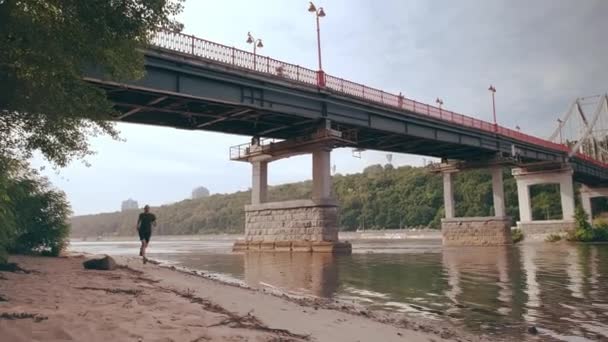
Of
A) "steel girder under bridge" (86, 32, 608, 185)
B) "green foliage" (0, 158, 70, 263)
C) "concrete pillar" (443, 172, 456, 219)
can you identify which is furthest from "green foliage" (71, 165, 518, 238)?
"green foliage" (0, 158, 70, 263)

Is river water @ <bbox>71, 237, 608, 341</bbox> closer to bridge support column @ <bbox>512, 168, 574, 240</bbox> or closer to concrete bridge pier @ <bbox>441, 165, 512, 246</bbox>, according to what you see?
concrete bridge pier @ <bbox>441, 165, 512, 246</bbox>

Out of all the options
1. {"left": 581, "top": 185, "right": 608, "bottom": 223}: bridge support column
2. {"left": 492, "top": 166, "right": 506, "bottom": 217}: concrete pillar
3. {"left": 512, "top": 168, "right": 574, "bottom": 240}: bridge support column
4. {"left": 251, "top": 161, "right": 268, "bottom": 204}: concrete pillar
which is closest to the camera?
{"left": 251, "top": 161, "right": 268, "bottom": 204}: concrete pillar

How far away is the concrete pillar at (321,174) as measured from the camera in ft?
105

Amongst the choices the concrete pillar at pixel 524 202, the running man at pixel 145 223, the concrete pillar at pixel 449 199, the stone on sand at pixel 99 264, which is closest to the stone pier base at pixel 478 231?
the concrete pillar at pixel 449 199

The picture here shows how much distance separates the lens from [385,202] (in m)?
120

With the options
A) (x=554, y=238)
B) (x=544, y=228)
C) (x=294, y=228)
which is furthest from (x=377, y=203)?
(x=294, y=228)

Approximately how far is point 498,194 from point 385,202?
71.1 meters

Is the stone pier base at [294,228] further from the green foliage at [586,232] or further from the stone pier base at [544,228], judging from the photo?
the stone pier base at [544,228]

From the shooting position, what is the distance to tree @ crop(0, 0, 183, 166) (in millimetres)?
8055

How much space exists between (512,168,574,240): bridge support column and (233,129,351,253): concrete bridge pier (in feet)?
128

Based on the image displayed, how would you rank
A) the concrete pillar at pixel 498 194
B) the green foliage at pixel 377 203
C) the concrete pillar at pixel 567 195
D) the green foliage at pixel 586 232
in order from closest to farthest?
the concrete pillar at pixel 498 194 < the green foliage at pixel 586 232 < the concrete pillar at pixel 567 195 < the green foliage at pixel 377 203

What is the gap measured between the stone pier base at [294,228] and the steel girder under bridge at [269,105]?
586 centimetres

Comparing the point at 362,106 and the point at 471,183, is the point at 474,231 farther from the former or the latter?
the point at 471,183

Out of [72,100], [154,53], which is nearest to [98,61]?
[72,100]
